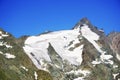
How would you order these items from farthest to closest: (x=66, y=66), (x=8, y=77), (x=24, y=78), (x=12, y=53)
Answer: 1. (x=66, y=66)
2. (x=12, y=53)
3. (x=24, y=78)
4. (x=8, y=77)

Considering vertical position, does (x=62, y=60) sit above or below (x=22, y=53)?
above

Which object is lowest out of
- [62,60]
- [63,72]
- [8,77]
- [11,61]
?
[8,77]

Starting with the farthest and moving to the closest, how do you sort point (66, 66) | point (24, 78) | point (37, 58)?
point (66, 66) → point (37, 58) → point (24, 78)

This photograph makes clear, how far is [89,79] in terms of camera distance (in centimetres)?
17862

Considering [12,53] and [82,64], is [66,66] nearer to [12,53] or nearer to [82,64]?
[82,64]

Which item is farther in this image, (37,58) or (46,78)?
(37,58)

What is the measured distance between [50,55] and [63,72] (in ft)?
80.1

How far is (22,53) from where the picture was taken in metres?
142

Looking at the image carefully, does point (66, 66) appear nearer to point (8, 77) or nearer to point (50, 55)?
point (50, 55)

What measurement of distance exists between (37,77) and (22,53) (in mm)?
19746

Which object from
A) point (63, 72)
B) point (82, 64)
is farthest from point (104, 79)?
point (63, 72)

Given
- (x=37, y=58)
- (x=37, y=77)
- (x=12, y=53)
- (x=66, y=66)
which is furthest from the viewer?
(x=66, y=66)

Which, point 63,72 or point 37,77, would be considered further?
point 63,72

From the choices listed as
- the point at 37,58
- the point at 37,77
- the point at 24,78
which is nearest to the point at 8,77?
the point at 24,78
